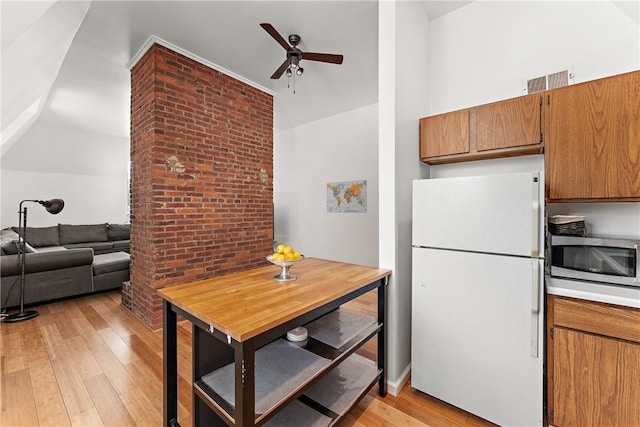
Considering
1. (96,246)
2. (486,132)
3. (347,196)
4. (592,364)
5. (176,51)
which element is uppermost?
(176,51)

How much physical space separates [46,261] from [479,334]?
180 inches

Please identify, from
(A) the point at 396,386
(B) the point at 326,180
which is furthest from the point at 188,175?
(A) the point at 396,386

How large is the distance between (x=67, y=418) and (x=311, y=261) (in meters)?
1.76

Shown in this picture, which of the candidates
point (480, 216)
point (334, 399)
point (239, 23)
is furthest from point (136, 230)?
point (480, 216)

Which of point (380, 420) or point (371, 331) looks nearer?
point (380, 420)

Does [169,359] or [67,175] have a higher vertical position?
[67,175]

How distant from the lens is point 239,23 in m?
2.55

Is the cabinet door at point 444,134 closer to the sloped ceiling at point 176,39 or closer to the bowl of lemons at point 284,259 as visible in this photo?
the sloped ceiling at point 176,39

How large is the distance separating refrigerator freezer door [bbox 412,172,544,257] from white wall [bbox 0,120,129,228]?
7047mm

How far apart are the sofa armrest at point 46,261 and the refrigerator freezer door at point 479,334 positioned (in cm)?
413

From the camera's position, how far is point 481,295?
156 centimetres

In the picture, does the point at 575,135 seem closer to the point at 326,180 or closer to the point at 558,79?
the point at 558,79

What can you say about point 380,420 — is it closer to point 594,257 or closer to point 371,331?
point 371,331

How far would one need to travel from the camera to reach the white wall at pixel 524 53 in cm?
172
